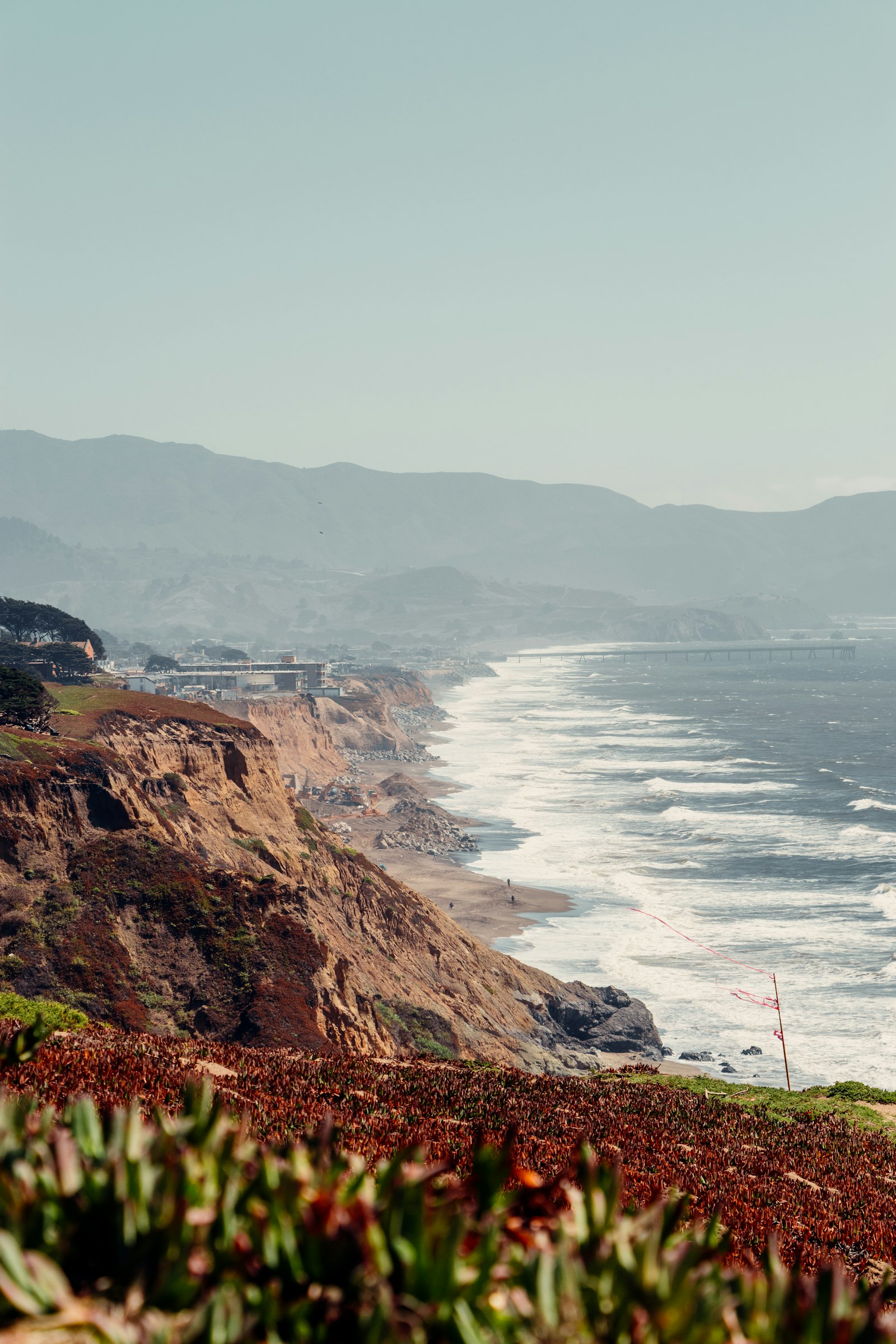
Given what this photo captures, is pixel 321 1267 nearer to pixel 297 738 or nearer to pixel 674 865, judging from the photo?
pixel 674 865

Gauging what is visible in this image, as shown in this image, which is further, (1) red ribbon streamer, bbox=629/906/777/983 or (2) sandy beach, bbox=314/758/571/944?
(2) sandy beach, bbox=314/758/571/944

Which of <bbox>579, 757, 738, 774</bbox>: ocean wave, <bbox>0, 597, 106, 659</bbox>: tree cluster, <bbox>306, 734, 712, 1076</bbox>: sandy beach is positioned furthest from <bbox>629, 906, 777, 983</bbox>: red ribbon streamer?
<bbox>0, 597, 106, 659</bbox>: tree cluster

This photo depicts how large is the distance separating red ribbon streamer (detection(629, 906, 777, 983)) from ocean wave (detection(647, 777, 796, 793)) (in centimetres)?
3905

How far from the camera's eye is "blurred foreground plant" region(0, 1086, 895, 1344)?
382 cm

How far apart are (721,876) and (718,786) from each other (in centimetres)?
→ 3607

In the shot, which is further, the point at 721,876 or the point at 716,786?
the point at 716,786

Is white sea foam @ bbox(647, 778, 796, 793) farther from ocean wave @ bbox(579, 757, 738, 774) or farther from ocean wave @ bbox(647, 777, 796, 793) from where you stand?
ocean wave @ bbox(579, 757, 738, 774)

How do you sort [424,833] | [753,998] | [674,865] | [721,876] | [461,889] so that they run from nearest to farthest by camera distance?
[753,998], [721,876], [461,889], [674,865], [424,833]

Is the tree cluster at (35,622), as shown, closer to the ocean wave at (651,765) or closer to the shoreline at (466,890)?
the shoreline at (466,890)

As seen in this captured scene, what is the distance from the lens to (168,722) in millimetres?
51656

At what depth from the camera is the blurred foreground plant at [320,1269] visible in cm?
382

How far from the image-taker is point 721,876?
6450 centimetres

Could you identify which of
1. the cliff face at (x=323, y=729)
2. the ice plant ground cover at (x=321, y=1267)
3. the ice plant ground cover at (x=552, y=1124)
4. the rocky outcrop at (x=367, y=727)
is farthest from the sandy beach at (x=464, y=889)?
the rocky outcrop at (x=367, y=727)

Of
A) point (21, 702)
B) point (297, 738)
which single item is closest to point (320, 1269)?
point (21, 702)
